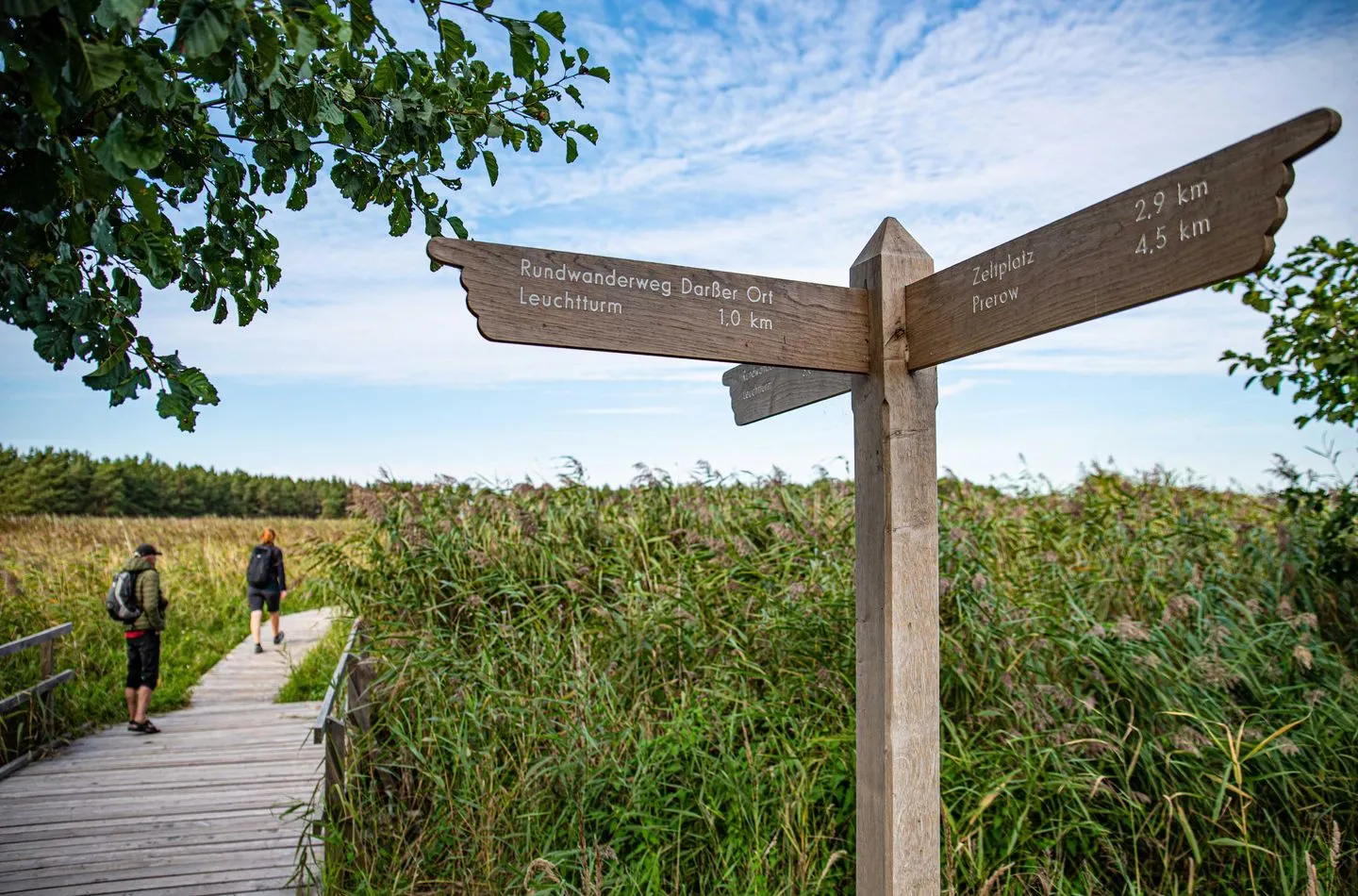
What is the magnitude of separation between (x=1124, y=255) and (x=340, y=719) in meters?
4.73

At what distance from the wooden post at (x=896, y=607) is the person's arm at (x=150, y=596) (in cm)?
759

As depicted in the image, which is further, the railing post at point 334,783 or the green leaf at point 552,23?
the railing post at point 334,783

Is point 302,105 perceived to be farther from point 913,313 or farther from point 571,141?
point 913,313

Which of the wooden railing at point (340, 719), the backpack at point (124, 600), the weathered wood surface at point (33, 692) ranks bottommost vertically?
the weathered wood surface at point (33, 692)

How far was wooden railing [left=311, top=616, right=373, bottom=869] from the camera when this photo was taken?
14.8 feet

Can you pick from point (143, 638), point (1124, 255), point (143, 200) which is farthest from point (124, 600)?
point (1124, 255)

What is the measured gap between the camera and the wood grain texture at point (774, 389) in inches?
131

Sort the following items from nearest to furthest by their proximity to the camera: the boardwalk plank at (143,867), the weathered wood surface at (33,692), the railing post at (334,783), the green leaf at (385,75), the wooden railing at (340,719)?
the green leaf at (385,75), the railing post at (334,783), the wooden railing at (340,719), the boardwalk plank at (143,867), the weathered wood surface at (33,692)

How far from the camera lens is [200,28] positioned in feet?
5.48

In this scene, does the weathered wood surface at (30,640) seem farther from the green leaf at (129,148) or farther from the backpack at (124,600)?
the green leaf at (129,148)

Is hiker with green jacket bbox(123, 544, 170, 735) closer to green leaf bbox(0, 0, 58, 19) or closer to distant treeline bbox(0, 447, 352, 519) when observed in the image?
green leaf bbox(0, 0, 58, 19)

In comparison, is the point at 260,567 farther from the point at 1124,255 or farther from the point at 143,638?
the point at 1124,255

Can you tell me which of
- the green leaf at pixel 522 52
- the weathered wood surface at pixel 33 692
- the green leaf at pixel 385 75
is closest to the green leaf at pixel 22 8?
the green leaf at pixel 385 75

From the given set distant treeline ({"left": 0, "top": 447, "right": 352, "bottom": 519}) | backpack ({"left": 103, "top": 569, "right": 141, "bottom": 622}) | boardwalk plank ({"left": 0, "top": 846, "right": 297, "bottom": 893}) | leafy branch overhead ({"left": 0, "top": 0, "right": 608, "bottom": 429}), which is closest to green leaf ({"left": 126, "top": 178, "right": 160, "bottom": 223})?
leafy branch overhead ({"left": 0, "top": 0, "right": 608, "bottom": 429})
